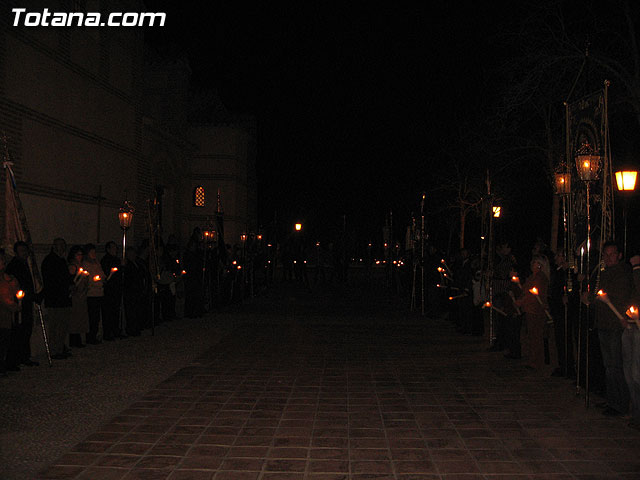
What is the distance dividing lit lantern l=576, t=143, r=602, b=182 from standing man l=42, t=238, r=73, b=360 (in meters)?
8.23

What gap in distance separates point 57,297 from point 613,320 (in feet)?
28.2

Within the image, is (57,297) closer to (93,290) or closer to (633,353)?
(93,290)

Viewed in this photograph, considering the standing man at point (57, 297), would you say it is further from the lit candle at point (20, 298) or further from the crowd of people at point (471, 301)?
the lit candle at point (20, 298)

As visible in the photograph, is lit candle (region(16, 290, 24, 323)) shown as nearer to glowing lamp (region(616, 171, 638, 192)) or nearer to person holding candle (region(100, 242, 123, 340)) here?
person holding candle (region(100, 242, 123, 340))

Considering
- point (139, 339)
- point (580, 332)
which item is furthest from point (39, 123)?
point (580, 332)

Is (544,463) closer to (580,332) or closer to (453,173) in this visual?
(580,332)

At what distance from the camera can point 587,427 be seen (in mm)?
7445

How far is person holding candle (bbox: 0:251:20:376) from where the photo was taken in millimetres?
9484

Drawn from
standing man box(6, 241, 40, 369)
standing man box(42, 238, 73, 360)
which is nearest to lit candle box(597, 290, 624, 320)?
standing man box(6, 241, 40, 369)

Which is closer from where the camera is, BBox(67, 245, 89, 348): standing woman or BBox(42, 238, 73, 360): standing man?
BBox(42, 238, 73, 360): standing man

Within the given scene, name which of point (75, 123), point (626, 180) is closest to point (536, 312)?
point (626, 180)

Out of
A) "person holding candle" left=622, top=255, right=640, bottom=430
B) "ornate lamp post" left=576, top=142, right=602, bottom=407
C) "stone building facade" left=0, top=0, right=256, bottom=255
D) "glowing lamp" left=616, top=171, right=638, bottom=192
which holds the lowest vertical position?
"person holding candle" left=622, top=255, right=640, bottom=430

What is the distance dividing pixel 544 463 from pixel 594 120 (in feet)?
15.6

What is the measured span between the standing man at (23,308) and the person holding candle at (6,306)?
1.87 feet
